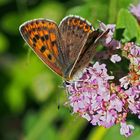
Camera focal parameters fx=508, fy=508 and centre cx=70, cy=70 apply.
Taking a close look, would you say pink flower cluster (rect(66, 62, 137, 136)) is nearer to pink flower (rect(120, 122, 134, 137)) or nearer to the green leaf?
pink flower (rect(120, 122, 134, 137))

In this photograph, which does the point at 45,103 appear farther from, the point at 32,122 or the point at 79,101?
the point at 79,101

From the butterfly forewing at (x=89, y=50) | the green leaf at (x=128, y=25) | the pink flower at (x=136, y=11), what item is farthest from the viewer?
the pink flower at (x=136, y=11)

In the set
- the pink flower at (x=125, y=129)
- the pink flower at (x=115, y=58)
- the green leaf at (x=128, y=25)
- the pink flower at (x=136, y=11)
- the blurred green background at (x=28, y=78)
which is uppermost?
the green leaf at (x=128, y=25)

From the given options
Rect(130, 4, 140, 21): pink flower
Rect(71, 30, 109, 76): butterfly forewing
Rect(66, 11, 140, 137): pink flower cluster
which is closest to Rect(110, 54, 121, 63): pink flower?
Rect(66, 11, 140, 137): pink flower cluster

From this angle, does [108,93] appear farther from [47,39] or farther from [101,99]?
[47,39]

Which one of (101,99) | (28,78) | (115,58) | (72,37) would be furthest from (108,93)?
(28,78)

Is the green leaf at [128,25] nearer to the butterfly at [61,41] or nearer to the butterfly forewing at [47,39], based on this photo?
the butterfly at [61,41]

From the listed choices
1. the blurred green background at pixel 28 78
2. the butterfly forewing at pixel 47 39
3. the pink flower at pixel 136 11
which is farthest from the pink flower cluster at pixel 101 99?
the blurred green background at pixel 28 78
